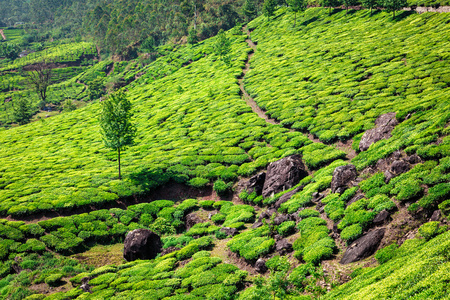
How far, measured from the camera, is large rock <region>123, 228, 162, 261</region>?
28.2m

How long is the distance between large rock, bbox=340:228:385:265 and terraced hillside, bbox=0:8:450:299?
10 cm

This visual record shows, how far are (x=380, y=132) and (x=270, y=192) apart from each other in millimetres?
13400

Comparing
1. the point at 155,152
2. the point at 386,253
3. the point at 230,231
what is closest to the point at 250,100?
the point at 155,152

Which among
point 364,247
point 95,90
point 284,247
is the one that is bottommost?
point 284,247

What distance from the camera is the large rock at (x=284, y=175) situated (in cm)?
3173

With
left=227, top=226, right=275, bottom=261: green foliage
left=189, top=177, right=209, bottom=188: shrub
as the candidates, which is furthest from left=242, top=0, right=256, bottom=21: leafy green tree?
left=227, top=226, right=275, bottom=261: green foliage

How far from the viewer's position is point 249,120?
170 ft

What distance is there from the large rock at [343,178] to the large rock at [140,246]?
18.6 metres

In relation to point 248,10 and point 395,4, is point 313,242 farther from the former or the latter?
point 248,10

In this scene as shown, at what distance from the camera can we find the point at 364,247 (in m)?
17.6

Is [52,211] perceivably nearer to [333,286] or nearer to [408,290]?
[333,286]

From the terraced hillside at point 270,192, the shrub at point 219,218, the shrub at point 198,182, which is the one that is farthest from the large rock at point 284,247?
the shrub at point 198,182

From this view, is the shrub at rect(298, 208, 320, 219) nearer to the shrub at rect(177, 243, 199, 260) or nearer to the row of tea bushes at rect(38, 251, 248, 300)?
the row of tea bushes at rect(38, 251, 248, 300)

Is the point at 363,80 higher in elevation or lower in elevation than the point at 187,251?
higher
